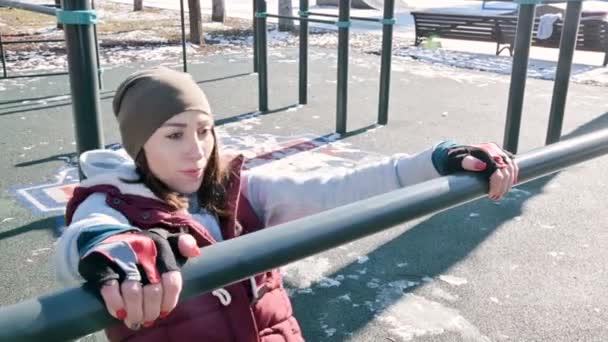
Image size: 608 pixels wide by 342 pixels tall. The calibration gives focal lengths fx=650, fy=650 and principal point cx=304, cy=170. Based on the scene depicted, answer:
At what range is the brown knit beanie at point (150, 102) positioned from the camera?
4.17 ft

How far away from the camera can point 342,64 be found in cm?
483

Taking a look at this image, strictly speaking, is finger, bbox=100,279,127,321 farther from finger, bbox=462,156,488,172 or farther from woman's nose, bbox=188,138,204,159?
finger, bbox=462,156,488,172

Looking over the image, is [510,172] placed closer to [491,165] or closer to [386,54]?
[491,165]

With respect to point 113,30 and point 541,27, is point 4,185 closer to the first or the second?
point 541,27

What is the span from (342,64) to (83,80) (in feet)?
11.3

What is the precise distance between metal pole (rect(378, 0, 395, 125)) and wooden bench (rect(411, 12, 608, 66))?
4596 mm

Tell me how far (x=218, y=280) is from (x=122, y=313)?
124 millimetres

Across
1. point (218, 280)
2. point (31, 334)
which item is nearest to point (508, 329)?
point (218, 280)

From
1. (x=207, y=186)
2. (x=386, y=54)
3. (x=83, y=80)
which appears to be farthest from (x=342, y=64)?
(x=207, y=186)

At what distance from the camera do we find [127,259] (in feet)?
2.81

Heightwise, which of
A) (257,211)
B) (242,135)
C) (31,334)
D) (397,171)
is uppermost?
(31,334)

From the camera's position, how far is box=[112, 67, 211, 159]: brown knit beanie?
127cm

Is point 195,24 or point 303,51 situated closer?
point 303,51

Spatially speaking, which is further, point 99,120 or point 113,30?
point 113,30
